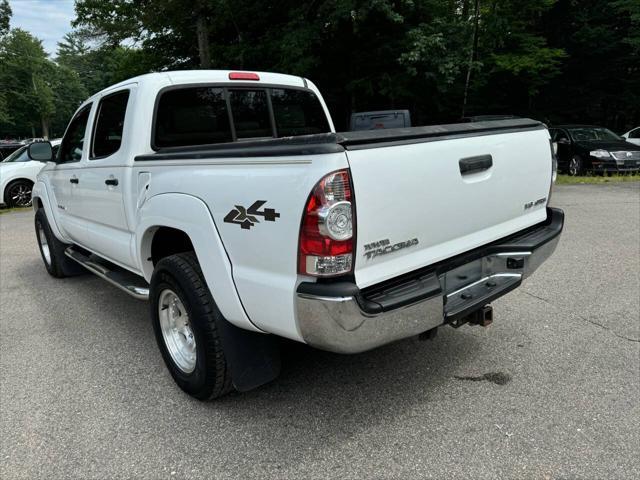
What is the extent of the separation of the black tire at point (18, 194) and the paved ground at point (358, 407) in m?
10.2

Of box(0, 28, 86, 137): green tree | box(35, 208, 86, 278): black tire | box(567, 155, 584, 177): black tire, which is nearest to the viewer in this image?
box(35, 208, 86, 278): black tire

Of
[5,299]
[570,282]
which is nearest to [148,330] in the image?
[5,299]

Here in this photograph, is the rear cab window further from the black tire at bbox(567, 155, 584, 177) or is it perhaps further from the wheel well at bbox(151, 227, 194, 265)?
the black tire at bbox(567, 155, 584, 177)

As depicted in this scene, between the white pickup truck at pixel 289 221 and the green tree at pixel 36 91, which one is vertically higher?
the green tree at pixel 36 91

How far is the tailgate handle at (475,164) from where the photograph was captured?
2584 mm

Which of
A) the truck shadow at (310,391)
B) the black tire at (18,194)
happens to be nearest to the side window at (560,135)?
the truck shadow at (310,391)

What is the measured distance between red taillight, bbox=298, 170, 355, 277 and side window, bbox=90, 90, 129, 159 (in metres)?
2.10

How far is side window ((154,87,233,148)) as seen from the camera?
348 centimetres

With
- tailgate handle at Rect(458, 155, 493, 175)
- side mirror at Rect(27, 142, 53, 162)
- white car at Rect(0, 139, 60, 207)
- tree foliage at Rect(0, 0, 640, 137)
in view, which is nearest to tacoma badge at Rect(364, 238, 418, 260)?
tailgate handle at Rect(458, 155, 493, 175)

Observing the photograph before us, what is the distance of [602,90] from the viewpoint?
24.9 m

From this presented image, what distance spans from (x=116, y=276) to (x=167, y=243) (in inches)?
33.1

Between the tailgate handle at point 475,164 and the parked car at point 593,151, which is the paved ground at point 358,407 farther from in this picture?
the parked car at point 593,151

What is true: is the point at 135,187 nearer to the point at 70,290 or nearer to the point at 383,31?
the point at 70,290

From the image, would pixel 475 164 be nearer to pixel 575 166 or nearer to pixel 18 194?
pixel 575 166
